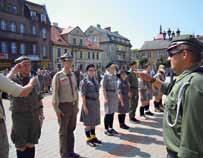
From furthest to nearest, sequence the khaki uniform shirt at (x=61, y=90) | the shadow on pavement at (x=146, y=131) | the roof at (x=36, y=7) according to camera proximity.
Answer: the roof at (x=36, y=7)
the shadow on pavement at (x=146, y=131)
the khaki uniform shirt at (x=61, y=90)

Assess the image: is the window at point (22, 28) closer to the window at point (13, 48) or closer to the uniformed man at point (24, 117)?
the window at point (13, 48)

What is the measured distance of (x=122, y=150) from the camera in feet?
21.9

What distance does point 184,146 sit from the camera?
94.7 inches

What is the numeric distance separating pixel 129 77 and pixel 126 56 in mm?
78213

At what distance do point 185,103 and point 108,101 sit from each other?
18.4ft

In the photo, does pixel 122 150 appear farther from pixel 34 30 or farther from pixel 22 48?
pixel 34 30

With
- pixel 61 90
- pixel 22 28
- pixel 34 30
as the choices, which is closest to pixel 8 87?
pixel 61 90

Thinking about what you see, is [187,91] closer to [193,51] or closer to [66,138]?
[193,51]

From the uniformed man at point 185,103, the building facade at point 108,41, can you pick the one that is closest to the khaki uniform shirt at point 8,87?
the uniformed man at point 185,103

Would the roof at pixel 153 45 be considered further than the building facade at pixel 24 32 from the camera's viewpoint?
Yes

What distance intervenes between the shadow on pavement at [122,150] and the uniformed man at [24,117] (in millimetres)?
2112

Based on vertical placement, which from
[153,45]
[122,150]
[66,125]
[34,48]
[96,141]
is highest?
[153,45]

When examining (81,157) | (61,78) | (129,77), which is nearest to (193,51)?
(61,78)

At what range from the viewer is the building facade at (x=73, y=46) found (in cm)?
5239
